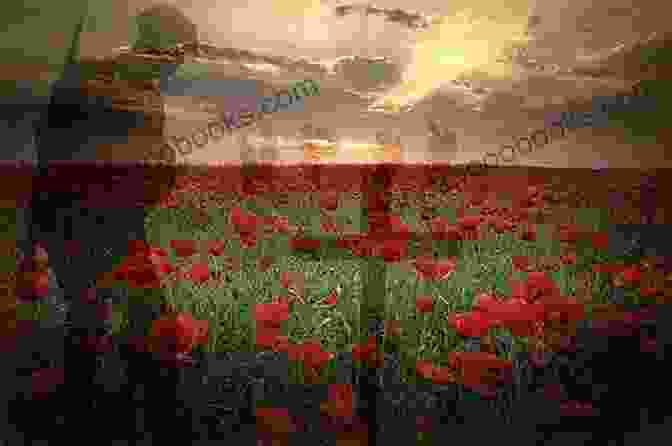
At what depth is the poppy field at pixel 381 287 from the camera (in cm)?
268

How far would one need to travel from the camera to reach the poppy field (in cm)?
268

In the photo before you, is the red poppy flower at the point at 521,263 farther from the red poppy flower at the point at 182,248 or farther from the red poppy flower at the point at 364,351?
the red poppy flower at the point at 182,248

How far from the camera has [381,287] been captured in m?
3.51


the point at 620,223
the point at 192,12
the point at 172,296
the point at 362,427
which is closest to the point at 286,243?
the point at 172,296

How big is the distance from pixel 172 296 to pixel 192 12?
241 centimetres

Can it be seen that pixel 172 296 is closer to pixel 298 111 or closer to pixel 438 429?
pixel 438 429

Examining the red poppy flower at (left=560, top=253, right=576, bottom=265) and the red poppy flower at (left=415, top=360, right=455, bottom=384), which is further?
the red poppy flower at (left=560, top=253, right=576, bottom=265)

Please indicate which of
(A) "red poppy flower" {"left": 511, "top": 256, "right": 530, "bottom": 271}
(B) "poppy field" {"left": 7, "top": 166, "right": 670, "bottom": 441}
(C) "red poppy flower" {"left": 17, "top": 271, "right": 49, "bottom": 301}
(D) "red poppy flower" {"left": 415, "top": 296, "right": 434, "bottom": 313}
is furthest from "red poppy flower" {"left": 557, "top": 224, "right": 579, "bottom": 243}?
(C) "red poppy flower" {"left": 17, "top": 271, "right": 49, "bottom": 301}

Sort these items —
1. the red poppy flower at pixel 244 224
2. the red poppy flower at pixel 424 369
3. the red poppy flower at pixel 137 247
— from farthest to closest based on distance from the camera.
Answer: the red poppy flower at pixel 244 224
the red poppy flower at pixel 137 247
the red poppy flower at pixel 424 369

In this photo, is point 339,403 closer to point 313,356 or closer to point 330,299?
point 313,356

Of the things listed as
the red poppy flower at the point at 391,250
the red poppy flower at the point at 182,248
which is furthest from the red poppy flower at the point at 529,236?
the red poppy flower at the point at 182,248

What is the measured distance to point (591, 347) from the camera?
9.28 ft

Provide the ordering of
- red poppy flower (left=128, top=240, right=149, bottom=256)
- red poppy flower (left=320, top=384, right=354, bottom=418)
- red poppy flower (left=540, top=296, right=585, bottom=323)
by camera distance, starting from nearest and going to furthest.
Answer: red poppy flower (left=320, top=384, right=354, bottom=418) < red poppy flower (left=540, top=296, right=585, bottom=323) < red poppy flower (left=128, top=240, right=149, bottom=256)

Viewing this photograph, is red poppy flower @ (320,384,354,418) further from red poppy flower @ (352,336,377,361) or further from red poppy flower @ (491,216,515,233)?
red poppy flower @ (491,216,515,233)
